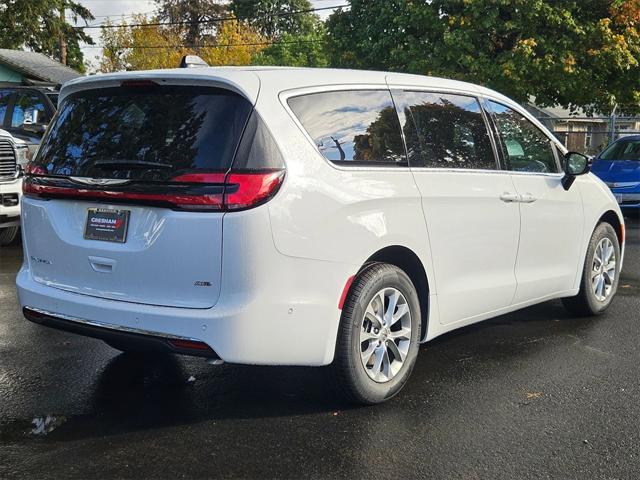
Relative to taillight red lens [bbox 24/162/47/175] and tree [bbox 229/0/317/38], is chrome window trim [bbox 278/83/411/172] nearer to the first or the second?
taillight red lens [bbox 24/162/47/175]

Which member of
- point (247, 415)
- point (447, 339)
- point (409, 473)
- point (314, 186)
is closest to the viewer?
point (409, 473)

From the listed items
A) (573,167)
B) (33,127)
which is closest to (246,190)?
(573,167)

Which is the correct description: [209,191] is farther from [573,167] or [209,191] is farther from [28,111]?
[28,111]

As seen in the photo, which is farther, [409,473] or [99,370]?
[99,370]

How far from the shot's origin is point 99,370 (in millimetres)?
4852

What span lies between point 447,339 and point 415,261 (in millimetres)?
1481

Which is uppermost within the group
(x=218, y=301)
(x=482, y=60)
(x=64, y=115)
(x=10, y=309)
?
(x=482, y=60)

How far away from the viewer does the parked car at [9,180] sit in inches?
374

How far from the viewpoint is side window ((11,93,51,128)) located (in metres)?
11.7

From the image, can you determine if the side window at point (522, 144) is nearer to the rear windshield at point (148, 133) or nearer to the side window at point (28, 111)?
the rear windshield at point (148, 133)

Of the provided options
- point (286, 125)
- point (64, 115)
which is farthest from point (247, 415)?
point (64, 115)

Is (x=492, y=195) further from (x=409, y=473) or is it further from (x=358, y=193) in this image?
(x=409, y=473)

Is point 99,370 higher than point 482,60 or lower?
lower

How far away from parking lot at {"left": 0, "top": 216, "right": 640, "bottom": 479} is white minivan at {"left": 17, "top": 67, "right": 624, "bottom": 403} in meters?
0.38
